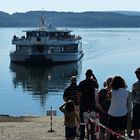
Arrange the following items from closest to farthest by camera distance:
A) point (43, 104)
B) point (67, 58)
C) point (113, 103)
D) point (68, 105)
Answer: point (113, 103) → point (68, 105) → point (43, 104) → point (67, 58)

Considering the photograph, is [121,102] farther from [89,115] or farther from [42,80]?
[42,80]

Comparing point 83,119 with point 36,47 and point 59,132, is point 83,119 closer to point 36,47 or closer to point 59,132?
point 59,132

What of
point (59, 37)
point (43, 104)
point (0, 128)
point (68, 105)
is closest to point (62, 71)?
point (59, 37)

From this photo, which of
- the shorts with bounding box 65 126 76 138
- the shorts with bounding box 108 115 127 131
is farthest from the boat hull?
the shorts with bounding box 108 115 127 131

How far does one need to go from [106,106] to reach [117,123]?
1086mm

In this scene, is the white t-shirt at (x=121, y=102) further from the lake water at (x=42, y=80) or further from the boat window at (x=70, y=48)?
the boat window at (x=70, y=48)

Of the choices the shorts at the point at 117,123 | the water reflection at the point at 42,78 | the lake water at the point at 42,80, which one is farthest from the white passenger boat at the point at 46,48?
the shorts at the point at 117,123

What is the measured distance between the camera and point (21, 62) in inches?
2675

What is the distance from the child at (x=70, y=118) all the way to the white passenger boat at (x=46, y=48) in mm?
54709

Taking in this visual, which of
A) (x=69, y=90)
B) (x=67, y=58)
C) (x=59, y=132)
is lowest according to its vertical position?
(x=59, y=132)

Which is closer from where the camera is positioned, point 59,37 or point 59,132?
point 59,132

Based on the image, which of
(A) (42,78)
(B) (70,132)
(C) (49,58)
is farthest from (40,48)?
(B) (70,132)

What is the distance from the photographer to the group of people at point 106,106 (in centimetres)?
Result: 968

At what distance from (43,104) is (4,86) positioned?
12147 mm
